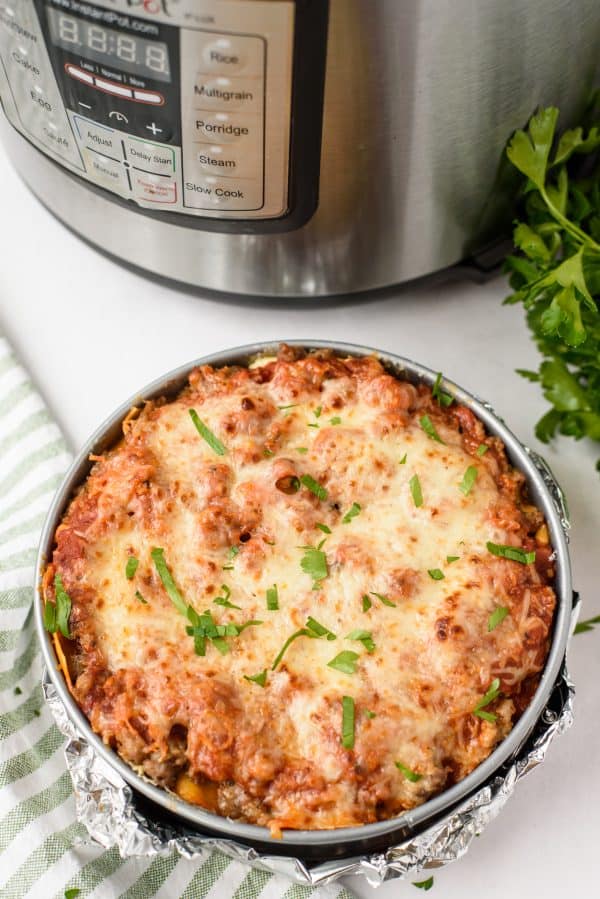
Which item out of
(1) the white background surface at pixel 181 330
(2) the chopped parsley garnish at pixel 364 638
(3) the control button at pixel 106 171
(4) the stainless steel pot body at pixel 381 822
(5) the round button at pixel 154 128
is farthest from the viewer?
(1) the white background surface at pixel 181 330

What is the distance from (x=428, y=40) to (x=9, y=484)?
0.89 m

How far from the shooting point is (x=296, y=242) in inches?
56.7

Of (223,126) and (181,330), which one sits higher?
(223,126)

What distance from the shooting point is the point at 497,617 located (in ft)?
3.74

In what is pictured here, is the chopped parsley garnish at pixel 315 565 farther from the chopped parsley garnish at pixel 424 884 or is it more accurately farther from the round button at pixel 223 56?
the round button at pixel 223 56

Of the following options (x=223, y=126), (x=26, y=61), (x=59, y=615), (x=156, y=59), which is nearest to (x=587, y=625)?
(x=59, y=615)

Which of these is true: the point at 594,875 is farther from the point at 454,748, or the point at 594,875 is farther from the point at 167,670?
the point at 167,670

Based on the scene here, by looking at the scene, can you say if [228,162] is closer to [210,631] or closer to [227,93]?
[227,93]

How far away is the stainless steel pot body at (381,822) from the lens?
3.34ft

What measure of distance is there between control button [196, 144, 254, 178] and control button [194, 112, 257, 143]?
0.02 meters

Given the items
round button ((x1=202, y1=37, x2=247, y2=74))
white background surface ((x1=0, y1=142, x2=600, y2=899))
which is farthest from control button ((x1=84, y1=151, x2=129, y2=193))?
white background surface ((x1=0, y1=142, x2=600, y2=899))

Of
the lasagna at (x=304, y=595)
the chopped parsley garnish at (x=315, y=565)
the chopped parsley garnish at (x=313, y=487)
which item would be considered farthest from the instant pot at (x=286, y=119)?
the chopped parsley garnish at (x=315, y=565)

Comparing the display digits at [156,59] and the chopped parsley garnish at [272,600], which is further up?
the display digits at [156,59]

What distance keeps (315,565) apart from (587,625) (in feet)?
1.62
